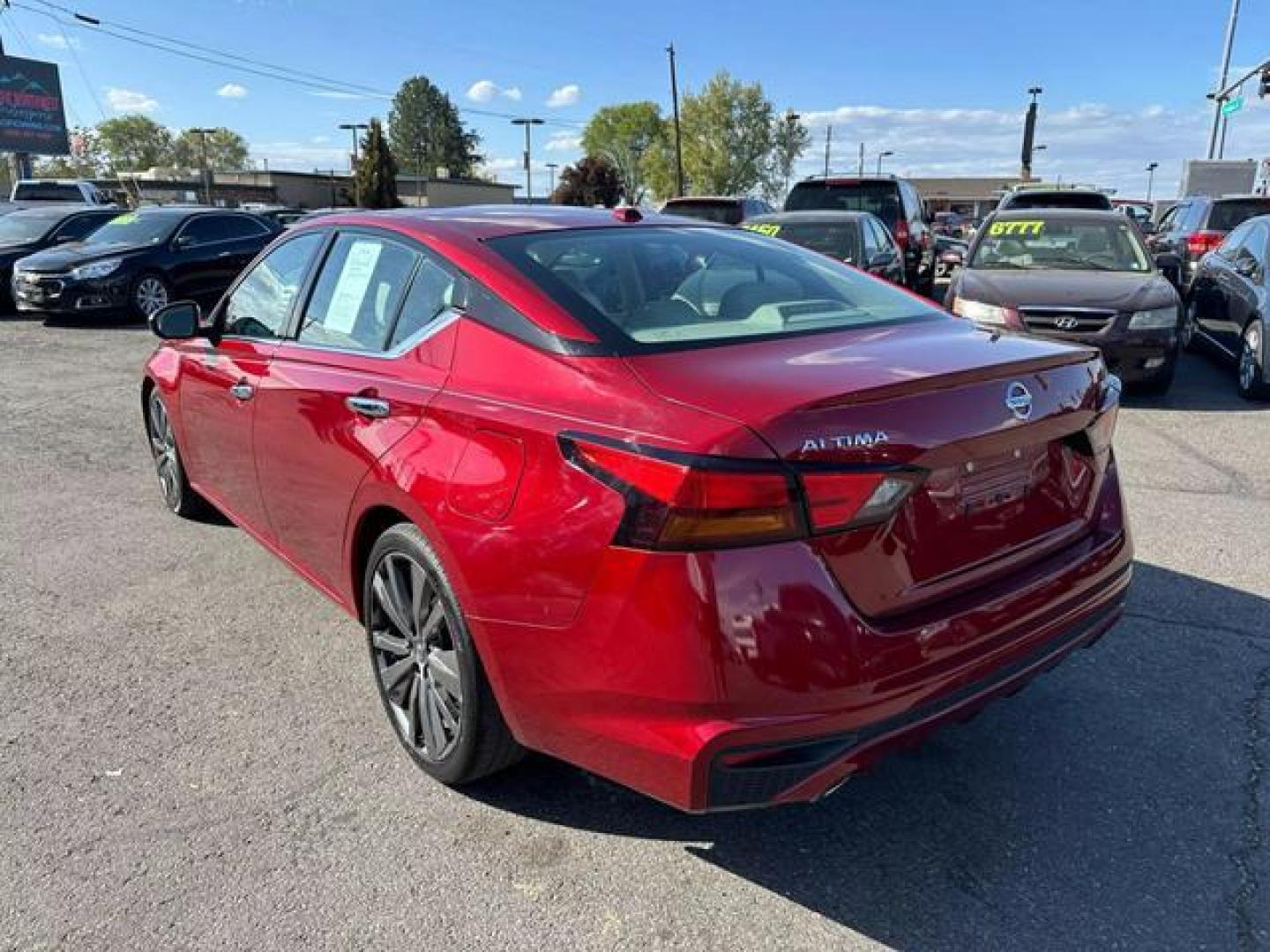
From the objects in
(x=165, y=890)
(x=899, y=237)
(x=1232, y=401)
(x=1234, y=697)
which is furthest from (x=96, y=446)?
(x=899, y=237)

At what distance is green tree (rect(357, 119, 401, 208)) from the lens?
6769cm

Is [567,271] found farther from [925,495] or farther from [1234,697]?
[1234,697]

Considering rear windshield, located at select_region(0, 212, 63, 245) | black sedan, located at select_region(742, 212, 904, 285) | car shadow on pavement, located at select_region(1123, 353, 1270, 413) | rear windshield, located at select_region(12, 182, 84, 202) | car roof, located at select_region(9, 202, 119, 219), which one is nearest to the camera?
car shadow on pavement, located at select_region(1123, 353, 1270, 413)

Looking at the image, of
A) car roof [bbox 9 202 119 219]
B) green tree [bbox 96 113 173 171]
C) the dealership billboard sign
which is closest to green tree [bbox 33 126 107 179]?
green tree [bbox 96 113 173 171]

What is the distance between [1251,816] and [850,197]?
1277 centimetres

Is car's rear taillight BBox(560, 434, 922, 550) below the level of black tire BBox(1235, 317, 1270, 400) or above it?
above

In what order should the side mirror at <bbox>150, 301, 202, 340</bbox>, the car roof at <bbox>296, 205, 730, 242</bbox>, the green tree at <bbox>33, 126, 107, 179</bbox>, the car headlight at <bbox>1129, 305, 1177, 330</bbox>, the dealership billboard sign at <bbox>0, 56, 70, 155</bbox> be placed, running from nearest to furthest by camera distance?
the car roof at <bbox>296, 205, 730, 242</bbox>
the side mirror at <bbox>150, 301, 202, 340</bbox>
the car headlight at <bbox>1129, 305, 1177, 330</bbox>
the dealership billboard sign at <bbox>0, 56, 70, 155</bbox>
the green tree at <bbox>33, 126, 107, 179</bbox>

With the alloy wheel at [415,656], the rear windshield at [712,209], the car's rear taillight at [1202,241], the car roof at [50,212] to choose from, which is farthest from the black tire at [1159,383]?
the car roof at [50,212]

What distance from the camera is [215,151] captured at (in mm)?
122188

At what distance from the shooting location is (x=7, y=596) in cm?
426

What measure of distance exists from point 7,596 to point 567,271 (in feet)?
10.6

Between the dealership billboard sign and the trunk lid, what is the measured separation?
1845 inches

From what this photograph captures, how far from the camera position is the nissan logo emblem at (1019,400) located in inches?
90.9

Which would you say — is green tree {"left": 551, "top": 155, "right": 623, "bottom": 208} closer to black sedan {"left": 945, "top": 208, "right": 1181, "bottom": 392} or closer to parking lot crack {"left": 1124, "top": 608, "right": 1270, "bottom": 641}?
black sedan {"left": 945, "top": 208, "right": 1181, "bottom": 392}
